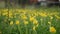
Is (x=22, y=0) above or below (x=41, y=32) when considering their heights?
below

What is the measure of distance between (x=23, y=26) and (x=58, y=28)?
0.46 meters

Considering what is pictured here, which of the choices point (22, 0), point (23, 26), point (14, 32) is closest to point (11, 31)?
point (14, 32)

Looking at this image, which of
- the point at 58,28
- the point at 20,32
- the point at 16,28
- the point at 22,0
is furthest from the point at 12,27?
the point at 22,0

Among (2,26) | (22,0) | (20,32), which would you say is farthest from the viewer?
(22,0)

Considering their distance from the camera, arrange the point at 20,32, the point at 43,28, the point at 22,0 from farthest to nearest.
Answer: the point at 22,0 → the point at 43,28 → the point at 20,32

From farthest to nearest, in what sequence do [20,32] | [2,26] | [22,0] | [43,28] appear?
[22,0] → [2,26] → [43,28] → [20,32]

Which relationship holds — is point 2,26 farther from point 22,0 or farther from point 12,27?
point 22,0

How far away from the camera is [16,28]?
271 cm

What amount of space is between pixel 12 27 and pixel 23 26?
0.18 m

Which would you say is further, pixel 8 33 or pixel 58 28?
pixel 58 28

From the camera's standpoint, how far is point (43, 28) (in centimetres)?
268

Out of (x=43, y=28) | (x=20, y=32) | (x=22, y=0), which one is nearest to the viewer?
(x=20, y=32)

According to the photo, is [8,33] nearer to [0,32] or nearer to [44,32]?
[0,32]

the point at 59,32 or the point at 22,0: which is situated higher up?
the point at 59,32
